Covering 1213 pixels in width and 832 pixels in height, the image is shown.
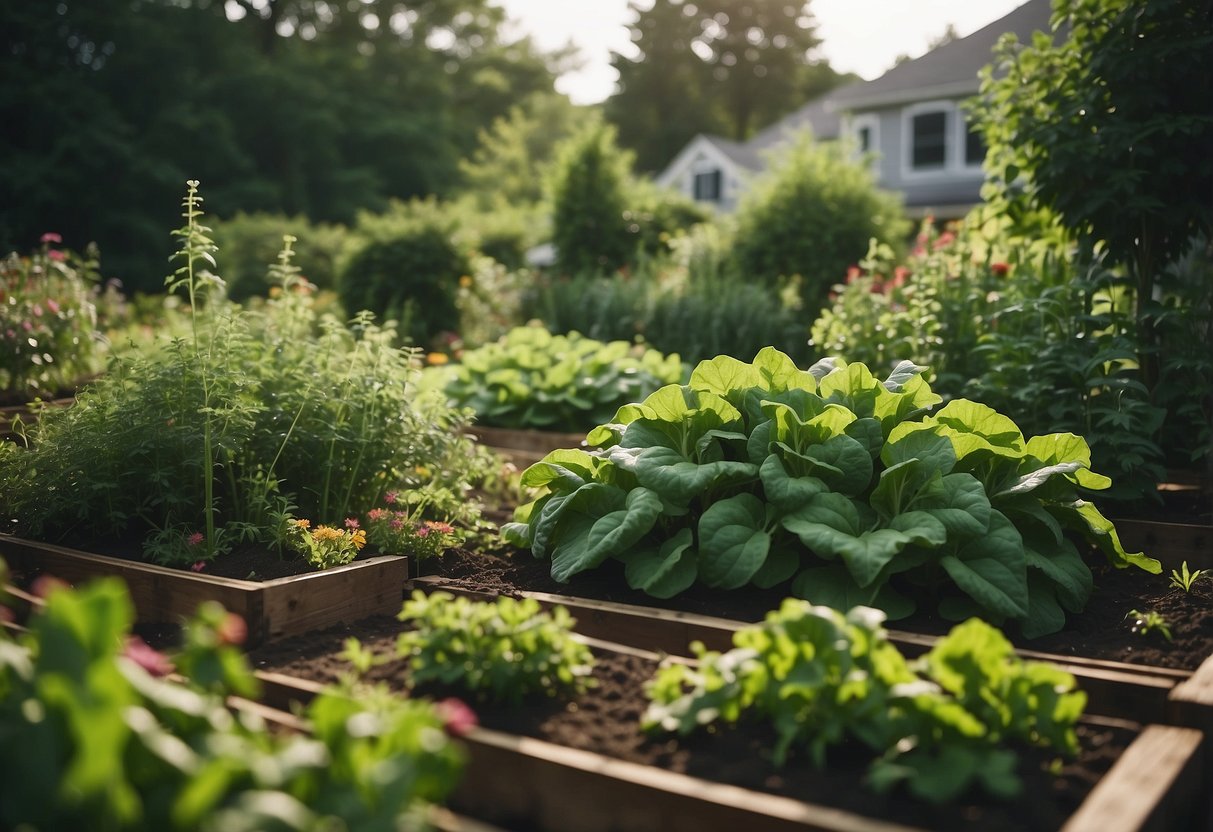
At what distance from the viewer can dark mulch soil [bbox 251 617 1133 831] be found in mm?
1702

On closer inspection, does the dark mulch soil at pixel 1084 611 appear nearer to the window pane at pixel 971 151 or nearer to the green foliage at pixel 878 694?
the green foliage at pixel 878 694

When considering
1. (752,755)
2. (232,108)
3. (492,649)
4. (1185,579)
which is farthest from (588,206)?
(232,108)

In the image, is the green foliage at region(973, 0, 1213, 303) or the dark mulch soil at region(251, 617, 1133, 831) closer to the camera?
the dark mulch soil at region(251, 617, 1133, 831)

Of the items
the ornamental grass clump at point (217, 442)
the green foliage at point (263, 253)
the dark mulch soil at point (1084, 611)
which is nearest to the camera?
the dark mulch soil at point (1084, 611)

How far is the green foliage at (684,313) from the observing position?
761cm

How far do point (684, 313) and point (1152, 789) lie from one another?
6351 millimetres

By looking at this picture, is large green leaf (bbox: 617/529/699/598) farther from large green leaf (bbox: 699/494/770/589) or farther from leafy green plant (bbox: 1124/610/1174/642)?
leafy green plant (bbox: 1124/610/1174/642)

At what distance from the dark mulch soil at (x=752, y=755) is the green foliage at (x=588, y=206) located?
9557mm

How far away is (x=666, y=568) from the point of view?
267 cm

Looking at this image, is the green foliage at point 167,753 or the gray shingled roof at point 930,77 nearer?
the green foliage at point 167,753

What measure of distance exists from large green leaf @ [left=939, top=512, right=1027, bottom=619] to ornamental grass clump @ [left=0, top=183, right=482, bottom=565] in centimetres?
185

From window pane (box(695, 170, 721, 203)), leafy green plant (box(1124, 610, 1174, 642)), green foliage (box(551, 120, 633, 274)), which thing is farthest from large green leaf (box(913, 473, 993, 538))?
window pane (box(695, 170, 721, 203))

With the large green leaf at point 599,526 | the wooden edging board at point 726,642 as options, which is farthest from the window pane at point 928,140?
the wooden edging board at point 726,642

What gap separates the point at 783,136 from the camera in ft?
78.4
